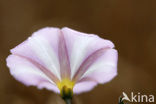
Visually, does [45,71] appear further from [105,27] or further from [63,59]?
[105,27]

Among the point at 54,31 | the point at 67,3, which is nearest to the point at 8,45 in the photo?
the point at 67,3

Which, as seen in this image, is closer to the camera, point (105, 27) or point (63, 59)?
point (63, 59)

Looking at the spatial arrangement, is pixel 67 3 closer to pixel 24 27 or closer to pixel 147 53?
pixel 24 27

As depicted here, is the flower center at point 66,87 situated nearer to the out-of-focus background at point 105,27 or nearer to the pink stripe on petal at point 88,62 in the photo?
the pink stripe on petal at point 88,62

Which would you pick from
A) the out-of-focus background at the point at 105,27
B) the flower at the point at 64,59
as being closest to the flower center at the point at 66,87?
the flower at the point at 64,59

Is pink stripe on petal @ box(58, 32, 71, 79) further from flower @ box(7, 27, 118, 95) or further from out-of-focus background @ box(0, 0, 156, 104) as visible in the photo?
out-of-focus background @ box(0, 0, 156, 104)

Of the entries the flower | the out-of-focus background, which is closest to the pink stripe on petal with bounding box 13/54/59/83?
the flower

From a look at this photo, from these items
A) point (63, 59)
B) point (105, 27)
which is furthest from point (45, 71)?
point (105, 27)

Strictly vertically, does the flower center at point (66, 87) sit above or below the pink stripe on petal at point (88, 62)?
below
